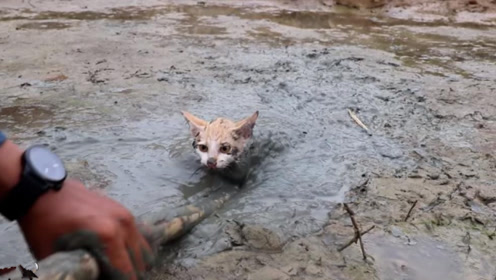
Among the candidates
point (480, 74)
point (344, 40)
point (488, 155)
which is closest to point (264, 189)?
point (488, 155)

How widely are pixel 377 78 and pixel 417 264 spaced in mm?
4377

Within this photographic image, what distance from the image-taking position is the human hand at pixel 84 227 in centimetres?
171

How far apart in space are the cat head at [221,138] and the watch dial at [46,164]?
273 centimetres

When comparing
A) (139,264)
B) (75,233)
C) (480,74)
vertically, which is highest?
(75,233)

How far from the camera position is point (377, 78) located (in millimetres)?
7148

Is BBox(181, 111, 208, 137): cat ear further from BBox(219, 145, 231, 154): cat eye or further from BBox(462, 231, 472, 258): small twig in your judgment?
BBox(462, 231, 472, 258): small twig

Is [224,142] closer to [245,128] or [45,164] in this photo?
[245,128]

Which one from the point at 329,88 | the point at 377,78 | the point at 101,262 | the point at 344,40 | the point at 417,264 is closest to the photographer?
the point at 101,262

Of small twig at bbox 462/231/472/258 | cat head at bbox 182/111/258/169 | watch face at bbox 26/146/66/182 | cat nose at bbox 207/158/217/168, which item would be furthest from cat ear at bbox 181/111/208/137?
watch face at bbox 26/146/66/182

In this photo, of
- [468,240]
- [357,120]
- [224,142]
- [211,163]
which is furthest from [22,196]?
[357,120]

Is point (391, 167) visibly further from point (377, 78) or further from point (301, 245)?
point (377, 78)

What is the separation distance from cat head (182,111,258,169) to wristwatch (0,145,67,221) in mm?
2792

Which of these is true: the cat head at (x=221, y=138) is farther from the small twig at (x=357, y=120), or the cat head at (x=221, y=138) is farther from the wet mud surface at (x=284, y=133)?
the small twig at (x=357, y=120)

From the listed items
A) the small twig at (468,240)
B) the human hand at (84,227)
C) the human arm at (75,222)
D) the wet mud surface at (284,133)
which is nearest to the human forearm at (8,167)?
the human arm at (75,222)
